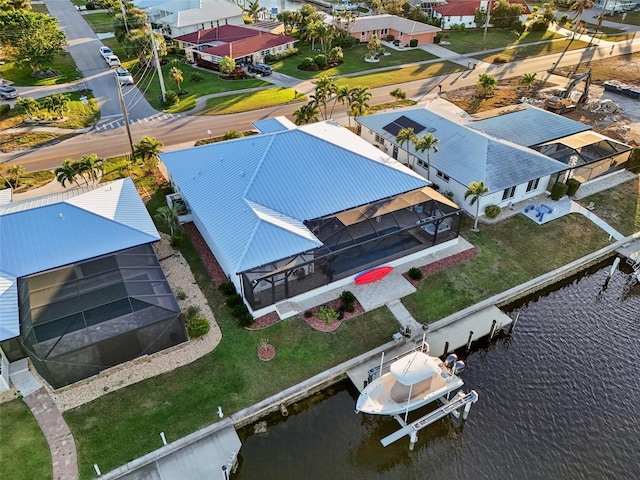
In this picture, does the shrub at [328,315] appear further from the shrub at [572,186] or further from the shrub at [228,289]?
the shrub at [572,186]

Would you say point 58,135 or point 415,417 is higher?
point 58,135

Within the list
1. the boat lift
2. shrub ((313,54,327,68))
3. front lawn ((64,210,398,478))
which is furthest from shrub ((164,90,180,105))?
the boat lift

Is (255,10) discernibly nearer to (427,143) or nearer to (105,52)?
(105,52)

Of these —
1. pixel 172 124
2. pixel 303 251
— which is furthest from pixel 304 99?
pixel 303 251

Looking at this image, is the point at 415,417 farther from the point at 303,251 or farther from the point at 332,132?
the point at 332,132

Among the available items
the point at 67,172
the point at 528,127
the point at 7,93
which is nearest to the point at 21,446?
the point at 67,172

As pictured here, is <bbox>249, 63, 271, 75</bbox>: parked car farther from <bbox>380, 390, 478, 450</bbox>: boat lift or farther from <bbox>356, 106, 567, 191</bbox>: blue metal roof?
<bbox>380, 390, 478, 450</bbox>: boat lift
